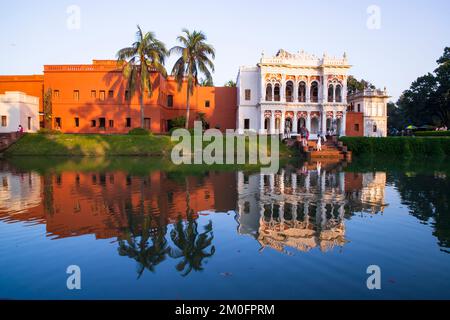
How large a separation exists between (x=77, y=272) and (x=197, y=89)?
38079 mm

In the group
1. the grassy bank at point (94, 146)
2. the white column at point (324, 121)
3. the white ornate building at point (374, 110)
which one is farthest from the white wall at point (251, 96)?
the white ornate building at point (374, 110)

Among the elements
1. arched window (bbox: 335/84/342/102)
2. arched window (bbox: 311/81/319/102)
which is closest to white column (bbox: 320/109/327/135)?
arched window (bbox: 311/81/319/102)

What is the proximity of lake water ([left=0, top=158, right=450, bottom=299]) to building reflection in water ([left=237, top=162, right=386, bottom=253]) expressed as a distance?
0.04 m

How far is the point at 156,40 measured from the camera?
33.2 m

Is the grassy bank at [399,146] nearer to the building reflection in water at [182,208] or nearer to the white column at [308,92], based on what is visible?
the white column at [308,92]

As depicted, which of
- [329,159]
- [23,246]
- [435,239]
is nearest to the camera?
[23,246]

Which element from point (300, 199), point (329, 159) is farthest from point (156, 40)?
point (300, 199)

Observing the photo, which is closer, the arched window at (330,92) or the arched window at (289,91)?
the arched window at (330,92)

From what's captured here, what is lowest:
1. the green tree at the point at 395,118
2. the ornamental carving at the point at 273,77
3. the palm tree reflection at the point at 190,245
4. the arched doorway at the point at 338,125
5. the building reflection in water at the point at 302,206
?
the palm tree reflection at the point at 190,245

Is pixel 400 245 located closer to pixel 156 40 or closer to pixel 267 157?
pixel 267 157

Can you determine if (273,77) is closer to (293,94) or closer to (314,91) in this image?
(293,94)

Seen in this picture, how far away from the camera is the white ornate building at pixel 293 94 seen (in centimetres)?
4031

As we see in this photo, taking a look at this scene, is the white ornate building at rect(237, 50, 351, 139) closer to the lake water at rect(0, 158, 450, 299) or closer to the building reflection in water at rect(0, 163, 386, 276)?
the building reflection in water at rect(0, 163, 386, 276)

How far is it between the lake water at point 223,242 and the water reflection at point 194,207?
35 millimetres
